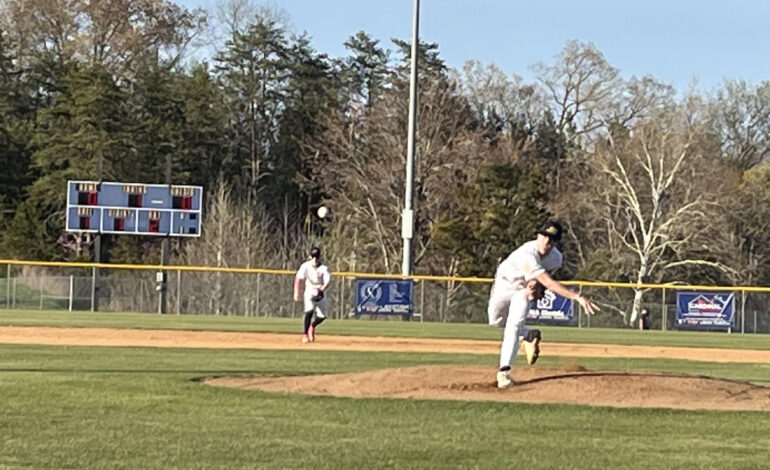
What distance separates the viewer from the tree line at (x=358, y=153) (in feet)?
178

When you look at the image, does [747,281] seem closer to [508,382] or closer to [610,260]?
[610,260]

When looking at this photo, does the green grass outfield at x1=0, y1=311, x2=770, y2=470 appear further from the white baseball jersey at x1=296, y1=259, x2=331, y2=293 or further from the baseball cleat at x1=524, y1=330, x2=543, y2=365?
the white baseball jersey at x1=296, y1=259, x2=331, y2=293

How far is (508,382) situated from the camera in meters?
11.4

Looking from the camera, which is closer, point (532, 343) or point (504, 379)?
point (504, 379)

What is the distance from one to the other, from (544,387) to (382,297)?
26960 mm

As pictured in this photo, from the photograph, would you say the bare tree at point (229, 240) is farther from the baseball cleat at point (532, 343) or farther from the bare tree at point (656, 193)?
the baseball cleat at point (532, 343)

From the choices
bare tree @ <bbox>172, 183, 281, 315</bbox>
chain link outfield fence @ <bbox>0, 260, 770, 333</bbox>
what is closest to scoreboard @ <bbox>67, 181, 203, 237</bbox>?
chain link outfield fence @ <bbox>0, 260, 770, 333</bbox>

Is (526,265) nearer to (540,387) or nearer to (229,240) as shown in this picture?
(540,387)

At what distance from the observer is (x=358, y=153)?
196 ft

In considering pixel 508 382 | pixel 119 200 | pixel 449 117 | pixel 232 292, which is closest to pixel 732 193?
pixel 449 117

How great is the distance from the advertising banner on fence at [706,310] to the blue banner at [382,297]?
8895mm

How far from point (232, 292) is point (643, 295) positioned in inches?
604

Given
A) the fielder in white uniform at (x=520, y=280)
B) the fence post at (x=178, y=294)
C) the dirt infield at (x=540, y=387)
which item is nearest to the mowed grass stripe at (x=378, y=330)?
the fence post at (x=178, y=294)

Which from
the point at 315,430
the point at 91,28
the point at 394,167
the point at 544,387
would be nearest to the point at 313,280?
the point at 544,387
